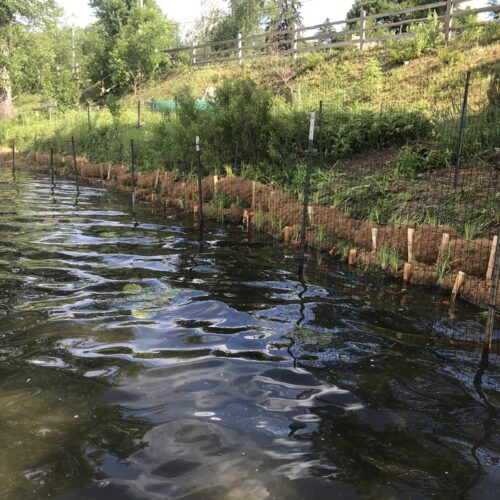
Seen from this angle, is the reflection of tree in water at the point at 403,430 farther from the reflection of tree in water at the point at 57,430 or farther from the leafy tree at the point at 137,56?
the leafy tree at the point at 137,56

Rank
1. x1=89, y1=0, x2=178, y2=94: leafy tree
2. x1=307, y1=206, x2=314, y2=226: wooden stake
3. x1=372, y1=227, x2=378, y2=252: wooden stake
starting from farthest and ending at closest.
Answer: x1=89, y1=0, x2=178, y2=94: leafy tree, x1=307, y1=206, x2=314, y2=226: wooden stake, x1=372, y1=227, x2=378, y2=252: wooden stake

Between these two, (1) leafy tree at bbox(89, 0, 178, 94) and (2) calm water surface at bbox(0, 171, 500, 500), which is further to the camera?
(1) leafy tree at bbox(89, 0, 178, 94)

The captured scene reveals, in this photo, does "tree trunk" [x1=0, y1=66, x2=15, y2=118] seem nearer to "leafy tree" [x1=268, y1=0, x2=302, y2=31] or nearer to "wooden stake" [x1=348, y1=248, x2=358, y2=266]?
"leafy tree" [x1=268, y1=0, x2=302, y2=31]

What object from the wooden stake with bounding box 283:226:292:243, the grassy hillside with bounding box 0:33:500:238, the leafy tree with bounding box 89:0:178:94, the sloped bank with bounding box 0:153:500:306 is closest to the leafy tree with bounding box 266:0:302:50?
the leafy tree with bounding box 89:0:178:94

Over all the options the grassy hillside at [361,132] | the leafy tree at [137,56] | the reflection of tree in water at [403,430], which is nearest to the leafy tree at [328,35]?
the grassy hillside at [361,132]

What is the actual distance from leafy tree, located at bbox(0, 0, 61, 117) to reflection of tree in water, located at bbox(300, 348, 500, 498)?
2949 cm

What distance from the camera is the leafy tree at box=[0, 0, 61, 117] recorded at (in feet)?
91.1

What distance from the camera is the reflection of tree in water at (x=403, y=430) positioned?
112 inches

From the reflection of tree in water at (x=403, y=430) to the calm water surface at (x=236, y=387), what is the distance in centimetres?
1

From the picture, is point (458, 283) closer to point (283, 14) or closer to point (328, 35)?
point (328, 35)

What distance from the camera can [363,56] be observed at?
19531mm

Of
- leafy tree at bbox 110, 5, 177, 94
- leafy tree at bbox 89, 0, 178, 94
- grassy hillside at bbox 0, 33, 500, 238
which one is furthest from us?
leafy tree at bbox 89, 0, 178, 94

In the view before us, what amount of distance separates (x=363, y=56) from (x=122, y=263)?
15634 mm

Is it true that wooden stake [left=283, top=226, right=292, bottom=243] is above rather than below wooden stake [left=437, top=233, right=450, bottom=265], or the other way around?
below
